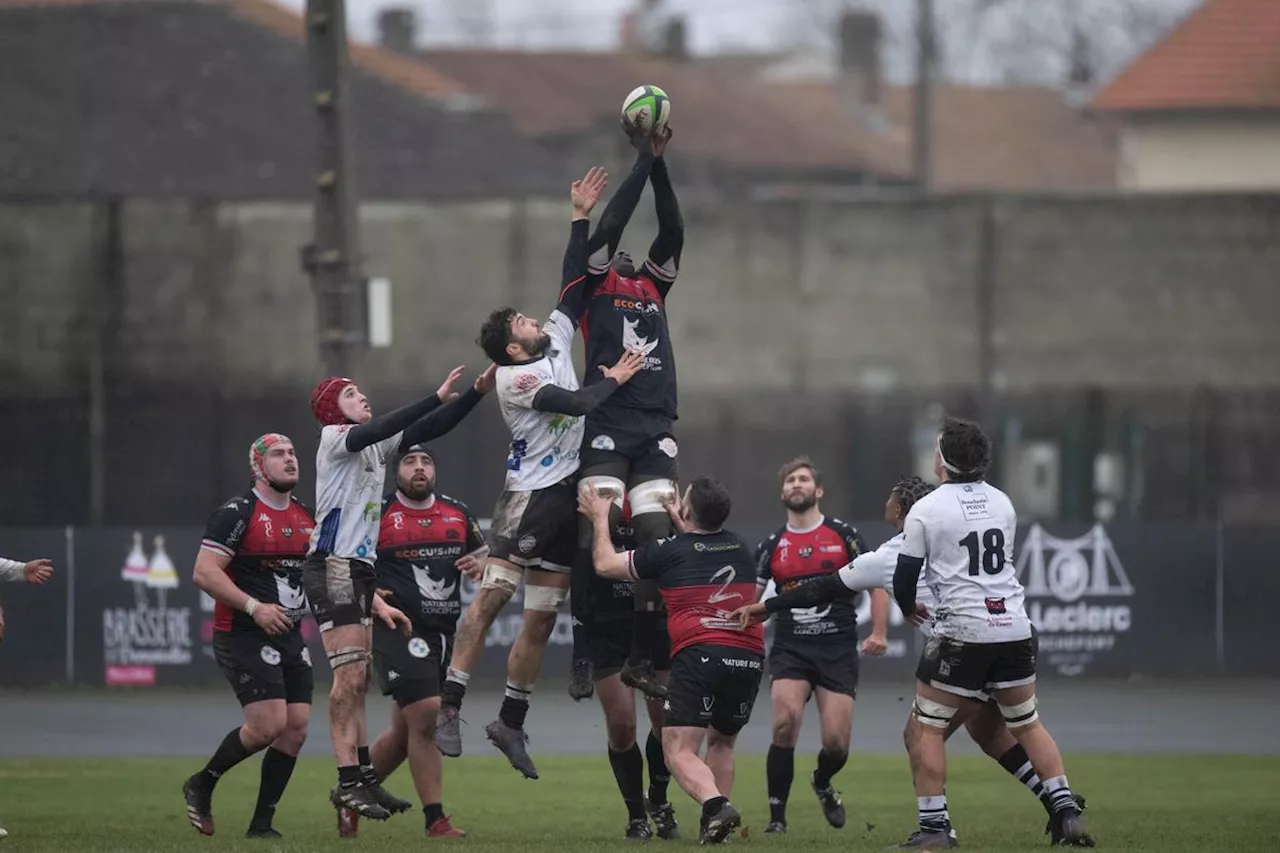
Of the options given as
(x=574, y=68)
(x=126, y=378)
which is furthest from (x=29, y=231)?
(x=574, y=68)

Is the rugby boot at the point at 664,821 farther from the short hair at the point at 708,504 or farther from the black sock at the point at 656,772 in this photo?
the short hair at the point at 708,504

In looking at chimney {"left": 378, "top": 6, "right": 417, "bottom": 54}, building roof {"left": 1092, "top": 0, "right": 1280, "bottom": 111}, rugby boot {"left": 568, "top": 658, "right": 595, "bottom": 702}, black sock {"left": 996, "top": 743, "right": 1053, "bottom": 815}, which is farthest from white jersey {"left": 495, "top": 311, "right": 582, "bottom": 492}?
chimney {"left": 378, "top": 6, "right": 417, "bottom": 54}

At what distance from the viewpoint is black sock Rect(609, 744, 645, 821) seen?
11.9m

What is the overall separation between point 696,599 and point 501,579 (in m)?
1.29

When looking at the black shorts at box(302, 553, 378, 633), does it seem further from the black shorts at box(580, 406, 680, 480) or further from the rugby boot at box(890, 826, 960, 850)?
the rugby boot at box(890, 826, 960, 850)

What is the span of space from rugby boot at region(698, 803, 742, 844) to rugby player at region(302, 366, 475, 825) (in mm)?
1927

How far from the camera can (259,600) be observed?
39.3ft

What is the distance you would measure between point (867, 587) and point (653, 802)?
226cm

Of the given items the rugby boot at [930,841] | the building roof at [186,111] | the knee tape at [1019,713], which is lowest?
the rugby boot at [930,841]

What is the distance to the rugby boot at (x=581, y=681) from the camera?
1139 cm

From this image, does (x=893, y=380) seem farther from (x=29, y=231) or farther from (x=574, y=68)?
(x=574, y=68)

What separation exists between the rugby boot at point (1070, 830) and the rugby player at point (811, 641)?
2982 mm

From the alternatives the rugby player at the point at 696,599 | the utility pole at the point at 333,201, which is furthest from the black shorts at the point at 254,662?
the utility pole at the point at 333,201

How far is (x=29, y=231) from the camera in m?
28.6
